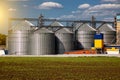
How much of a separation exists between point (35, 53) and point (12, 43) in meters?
9.55

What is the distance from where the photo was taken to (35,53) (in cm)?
9962

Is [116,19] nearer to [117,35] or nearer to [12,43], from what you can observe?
[117,35]

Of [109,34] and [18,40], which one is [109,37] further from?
[18,40]

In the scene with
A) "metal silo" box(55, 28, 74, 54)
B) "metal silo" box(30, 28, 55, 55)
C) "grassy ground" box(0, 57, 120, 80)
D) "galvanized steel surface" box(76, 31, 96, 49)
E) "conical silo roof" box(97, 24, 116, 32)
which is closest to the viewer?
"grassy ground" box(0, 57, 120, 80)

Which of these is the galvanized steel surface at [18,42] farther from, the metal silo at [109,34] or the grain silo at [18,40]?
the metal silo at [109,34]

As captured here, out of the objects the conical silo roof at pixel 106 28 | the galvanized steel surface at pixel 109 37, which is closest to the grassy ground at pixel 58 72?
the galvanized steel surface at pixel 109 37

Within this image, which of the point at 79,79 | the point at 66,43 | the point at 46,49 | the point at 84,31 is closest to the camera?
the point at 79,79

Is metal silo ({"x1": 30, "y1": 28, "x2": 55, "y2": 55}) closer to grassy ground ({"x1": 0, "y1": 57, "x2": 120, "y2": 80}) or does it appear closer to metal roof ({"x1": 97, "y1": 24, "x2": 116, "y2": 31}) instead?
metal roof ({"x1": 97, "y1": 24, "x2": 116, "y2": 31})

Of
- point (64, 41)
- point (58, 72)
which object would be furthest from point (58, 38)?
point (58, 72)

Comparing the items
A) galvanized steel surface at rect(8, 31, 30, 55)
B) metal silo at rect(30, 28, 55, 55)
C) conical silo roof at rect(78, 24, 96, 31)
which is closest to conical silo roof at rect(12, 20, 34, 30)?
galvanized steel surface at rect(8, 31, 30, 55)

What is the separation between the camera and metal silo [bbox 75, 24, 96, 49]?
11388 centimetres

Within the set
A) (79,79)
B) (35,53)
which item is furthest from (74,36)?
(79,79)

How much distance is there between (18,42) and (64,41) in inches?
592

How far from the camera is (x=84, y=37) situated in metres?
114
